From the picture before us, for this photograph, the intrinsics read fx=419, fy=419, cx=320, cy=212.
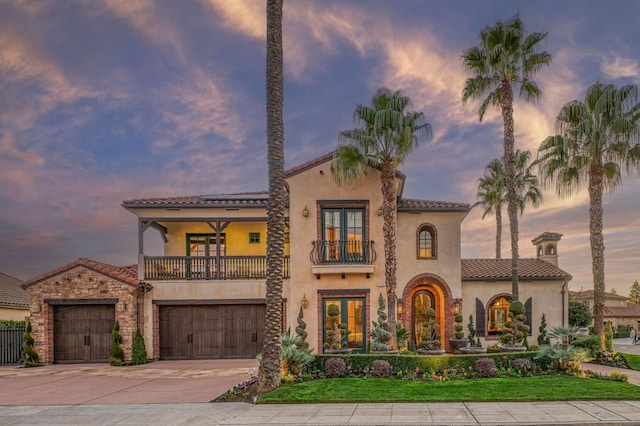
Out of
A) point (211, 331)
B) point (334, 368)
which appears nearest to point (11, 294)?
point (211, 331)

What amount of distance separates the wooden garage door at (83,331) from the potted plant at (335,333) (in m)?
9.18

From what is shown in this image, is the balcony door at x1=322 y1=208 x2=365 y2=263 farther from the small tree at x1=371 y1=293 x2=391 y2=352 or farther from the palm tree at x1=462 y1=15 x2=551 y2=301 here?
the palm tree at x1=462 y1=15 x2=551 y2=301

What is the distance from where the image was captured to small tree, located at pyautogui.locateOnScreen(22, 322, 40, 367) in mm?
16672

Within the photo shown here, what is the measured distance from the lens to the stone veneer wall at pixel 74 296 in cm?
1712

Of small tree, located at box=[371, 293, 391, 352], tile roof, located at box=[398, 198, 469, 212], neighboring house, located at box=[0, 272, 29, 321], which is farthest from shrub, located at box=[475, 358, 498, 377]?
neighboring house, located at box=[0, 272, 29, 321]

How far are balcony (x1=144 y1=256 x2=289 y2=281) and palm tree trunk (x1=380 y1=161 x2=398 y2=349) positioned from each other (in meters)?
4.61

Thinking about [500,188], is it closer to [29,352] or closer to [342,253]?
[342,253]

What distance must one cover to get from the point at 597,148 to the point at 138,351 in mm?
20493

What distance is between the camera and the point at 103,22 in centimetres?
1584

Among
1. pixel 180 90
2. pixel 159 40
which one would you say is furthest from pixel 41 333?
pixel 159 40

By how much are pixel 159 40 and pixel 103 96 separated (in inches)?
149

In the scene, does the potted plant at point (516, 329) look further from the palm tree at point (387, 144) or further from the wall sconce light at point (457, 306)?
the palm tree at point (387, 144)

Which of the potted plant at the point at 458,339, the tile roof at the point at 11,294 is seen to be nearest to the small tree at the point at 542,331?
the potted plant at the point at 458,339

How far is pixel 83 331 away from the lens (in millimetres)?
17547
